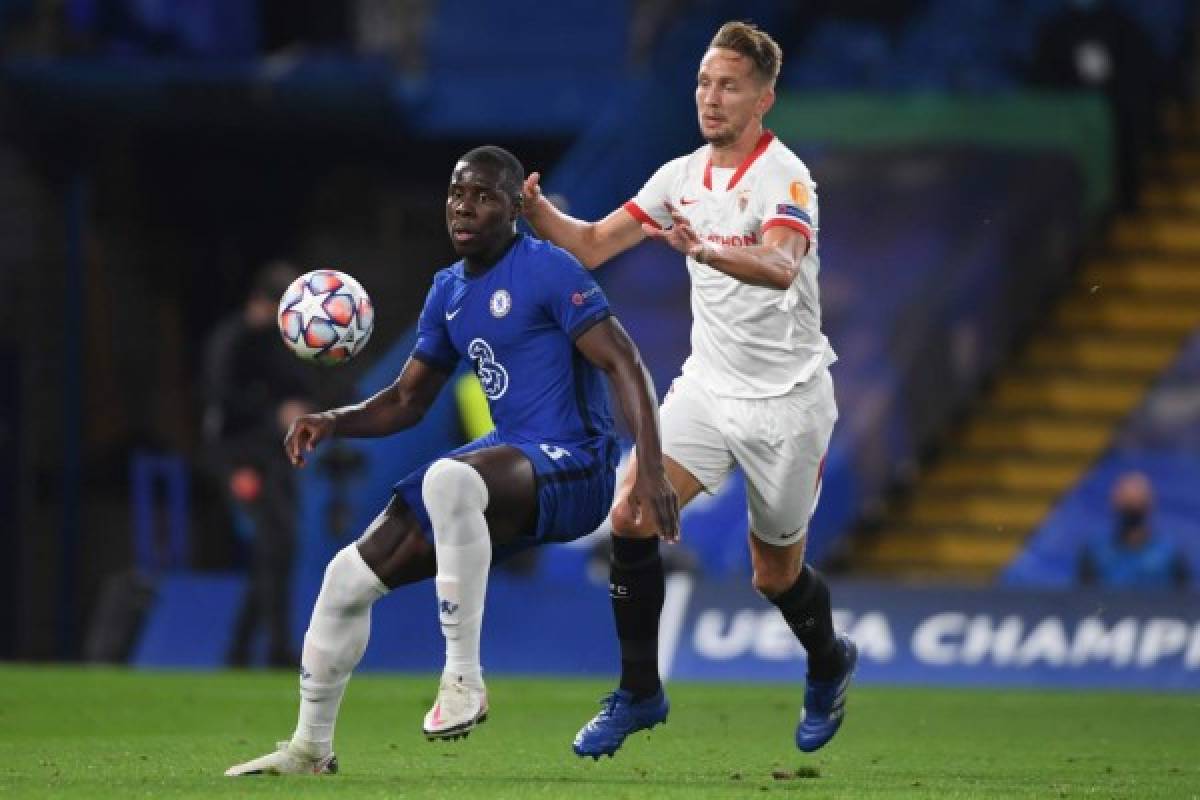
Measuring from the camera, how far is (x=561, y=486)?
8258 mm

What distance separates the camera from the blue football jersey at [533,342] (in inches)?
328

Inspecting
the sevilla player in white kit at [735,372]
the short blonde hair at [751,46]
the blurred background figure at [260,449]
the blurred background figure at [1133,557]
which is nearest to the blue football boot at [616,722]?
the sevilla player in white kit at [735,372]

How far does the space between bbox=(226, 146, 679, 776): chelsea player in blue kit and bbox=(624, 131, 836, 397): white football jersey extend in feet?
2.16

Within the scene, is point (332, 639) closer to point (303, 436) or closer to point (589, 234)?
point (303, 436)

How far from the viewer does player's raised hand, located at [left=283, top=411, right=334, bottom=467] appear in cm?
820

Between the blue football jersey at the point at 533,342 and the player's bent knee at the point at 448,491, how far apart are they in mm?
377

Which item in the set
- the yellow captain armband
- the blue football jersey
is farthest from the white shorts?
the yellow captain armband

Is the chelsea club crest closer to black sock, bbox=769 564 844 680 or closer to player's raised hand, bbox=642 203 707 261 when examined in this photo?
player's raised hand, bbox=642 203 707 261

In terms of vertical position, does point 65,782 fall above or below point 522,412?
below

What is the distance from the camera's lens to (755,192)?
348 inches

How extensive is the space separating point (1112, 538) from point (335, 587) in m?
9.92

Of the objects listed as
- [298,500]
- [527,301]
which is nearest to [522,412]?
[527,301]

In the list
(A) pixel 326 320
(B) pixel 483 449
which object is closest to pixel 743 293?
(B) pixel 483 449

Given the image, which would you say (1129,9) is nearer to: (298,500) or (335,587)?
(298,500)
